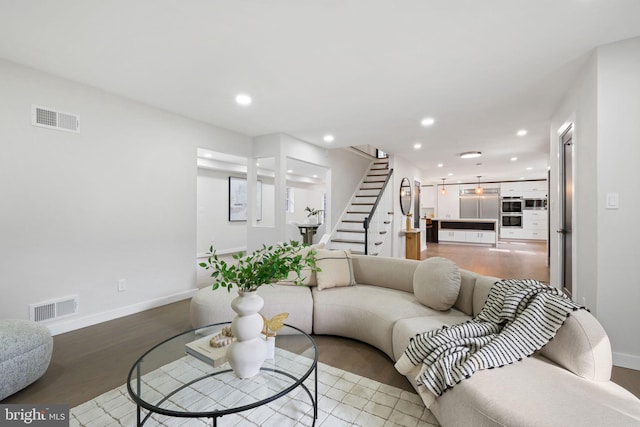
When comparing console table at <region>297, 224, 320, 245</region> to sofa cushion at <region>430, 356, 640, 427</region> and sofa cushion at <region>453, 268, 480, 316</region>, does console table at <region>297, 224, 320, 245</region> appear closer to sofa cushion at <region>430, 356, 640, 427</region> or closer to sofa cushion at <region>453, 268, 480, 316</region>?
sofa cushion at <region>453, 268, 480, 316</region>

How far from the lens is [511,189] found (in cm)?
1101

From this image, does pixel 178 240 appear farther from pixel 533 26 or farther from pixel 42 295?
pixel 533 26

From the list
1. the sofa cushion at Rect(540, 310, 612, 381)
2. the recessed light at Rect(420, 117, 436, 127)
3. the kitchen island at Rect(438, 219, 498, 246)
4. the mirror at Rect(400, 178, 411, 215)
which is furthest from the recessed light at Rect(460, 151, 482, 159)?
the sofa cushion at Rect(540, 310, 612, 381)

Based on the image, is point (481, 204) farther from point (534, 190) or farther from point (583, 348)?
point (583, 348)

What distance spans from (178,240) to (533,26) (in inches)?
171

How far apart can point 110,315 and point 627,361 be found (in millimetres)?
4863

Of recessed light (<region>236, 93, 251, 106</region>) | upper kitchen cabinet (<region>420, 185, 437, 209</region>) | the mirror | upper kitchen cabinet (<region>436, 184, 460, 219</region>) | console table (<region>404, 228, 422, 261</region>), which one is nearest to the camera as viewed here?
recessed light (<region>236, 93, 251, 106</region>)

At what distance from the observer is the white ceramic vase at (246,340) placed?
1.44 metres

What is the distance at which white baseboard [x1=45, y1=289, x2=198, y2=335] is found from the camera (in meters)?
2.86

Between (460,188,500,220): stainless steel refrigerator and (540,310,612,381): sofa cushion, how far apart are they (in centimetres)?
1104

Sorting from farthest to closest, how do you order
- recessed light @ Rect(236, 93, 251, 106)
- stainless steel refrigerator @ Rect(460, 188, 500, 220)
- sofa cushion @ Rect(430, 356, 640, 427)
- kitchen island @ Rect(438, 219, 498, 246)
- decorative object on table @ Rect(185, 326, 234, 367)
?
1. stainless steel refrigerator @ Rect(460, 188, 500, 220)
2. kitchen island @ Rect(438, 219, 498, 246)
3. recessed light @ Rect(236, 93, 251, 106)
4. decorative object on table @ Rect(185, 326, 234, 367)
5. sofa cushion @ Rect(430, 356, 640, 427)

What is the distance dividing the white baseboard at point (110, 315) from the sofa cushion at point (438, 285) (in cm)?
318

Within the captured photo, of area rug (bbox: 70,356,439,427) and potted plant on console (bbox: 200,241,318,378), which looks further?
area rug (bbox: 70,356,439,427)

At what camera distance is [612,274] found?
221 centimetres
